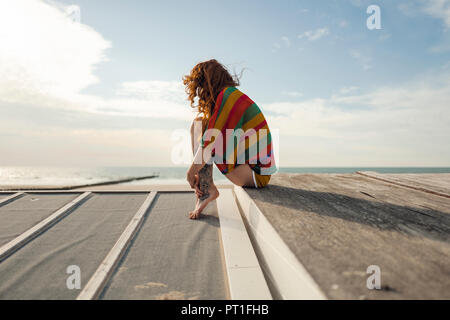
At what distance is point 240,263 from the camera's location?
1.40 meters

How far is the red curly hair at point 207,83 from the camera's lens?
83.1 inches

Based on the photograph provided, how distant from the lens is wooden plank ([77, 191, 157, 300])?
1.17 meters

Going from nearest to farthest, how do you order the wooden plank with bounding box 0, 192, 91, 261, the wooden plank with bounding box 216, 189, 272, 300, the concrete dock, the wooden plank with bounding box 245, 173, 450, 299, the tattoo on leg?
the wooden plank with bounding box 245, 173, 450, 299 → the concrete dock → the wooden plank with bounding box 216, 189, 272, 300 → the wooden plank with bounding box 0, 192, 91, 261 → the tattoo on leg

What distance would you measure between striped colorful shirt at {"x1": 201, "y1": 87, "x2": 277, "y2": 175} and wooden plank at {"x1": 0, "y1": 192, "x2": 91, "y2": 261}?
4.88 feet

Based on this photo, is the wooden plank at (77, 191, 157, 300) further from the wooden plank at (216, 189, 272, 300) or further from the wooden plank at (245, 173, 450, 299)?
the wooden plank at (245, 173, 450, 299)

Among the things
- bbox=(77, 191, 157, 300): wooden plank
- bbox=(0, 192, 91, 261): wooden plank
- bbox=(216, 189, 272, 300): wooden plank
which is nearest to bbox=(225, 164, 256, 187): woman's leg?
bbox=(216, 189, 272, 300): wooden plank

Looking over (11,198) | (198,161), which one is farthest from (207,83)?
(11,198)

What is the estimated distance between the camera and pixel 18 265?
1462 millimetres

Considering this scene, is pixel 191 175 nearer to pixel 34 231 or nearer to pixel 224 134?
pixel 224 134

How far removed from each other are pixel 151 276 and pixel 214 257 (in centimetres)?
39

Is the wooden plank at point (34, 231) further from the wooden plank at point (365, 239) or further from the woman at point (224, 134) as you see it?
the wooden plank at point (365, 239)

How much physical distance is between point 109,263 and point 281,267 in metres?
1.00

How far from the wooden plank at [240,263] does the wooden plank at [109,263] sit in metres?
0.66
